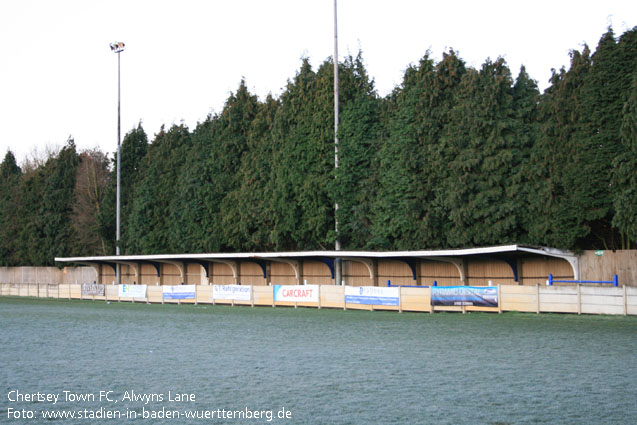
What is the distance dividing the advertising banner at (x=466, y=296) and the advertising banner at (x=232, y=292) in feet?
38.1

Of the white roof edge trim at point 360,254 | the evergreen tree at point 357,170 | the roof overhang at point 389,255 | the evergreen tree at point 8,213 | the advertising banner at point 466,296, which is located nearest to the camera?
the advertising banner at point 466,296

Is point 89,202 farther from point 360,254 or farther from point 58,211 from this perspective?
point 360,254

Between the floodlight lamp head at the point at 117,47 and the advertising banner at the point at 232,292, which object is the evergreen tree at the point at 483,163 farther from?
the floodlight lamp head at the point at 117,47

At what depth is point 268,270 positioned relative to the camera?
45.8 meters

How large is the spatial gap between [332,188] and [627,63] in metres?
17.5

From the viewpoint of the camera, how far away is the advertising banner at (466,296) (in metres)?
27.2

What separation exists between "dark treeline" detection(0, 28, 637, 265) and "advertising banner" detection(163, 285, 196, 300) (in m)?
7.00

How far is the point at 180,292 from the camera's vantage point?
40.5 m

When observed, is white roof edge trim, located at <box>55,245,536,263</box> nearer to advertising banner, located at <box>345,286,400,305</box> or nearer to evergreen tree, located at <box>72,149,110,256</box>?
advertising banner, located at <box>345,286,400,305</box>

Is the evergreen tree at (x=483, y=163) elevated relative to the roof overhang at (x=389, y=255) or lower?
elevated

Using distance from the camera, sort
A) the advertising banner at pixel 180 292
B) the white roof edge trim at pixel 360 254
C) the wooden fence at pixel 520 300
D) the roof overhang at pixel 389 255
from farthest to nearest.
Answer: the advertising banner at pixel 180 292 < the roof overhang at pixel 389 255 < the white roof edge trim at pixel 360 254 < the wooden fence at pixel 520 300

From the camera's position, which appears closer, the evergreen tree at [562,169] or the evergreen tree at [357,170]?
the evergreen tree at [562,169]

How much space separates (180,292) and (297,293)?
927 cm

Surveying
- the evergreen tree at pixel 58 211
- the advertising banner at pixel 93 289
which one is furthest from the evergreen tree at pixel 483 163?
the evergreen tree at pixel 58 211
